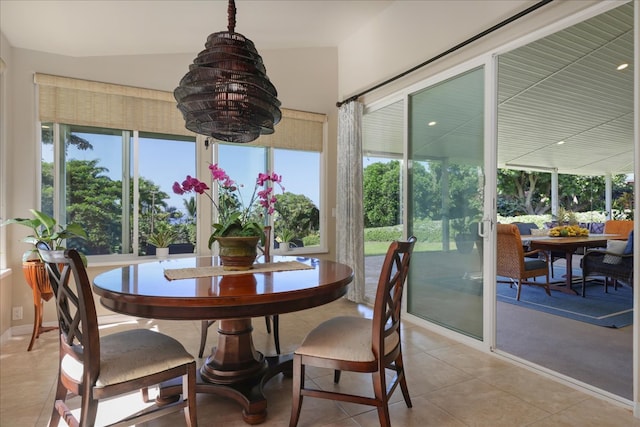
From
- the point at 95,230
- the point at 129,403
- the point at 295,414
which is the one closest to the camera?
the point at 295,414

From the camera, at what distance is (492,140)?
9.17 feet

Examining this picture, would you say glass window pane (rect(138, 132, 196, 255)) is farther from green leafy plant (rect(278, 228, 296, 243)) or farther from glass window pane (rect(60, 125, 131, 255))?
green leafy plant (rect(278, 228, 296, 243))

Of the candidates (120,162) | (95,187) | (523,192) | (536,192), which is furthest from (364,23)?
(536,192)

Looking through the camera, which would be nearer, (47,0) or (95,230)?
(47,0)

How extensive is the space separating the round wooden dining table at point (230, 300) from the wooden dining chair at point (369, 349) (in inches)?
9.0

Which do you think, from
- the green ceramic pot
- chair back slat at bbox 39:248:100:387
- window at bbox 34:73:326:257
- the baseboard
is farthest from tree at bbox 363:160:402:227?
chair back slat at bbox 39:248:100:387

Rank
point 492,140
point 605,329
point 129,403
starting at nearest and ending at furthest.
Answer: point 129,403 → point 492,140 → point 605,329

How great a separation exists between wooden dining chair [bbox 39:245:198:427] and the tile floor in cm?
43

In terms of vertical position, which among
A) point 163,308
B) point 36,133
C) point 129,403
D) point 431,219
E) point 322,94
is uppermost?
point 322,94

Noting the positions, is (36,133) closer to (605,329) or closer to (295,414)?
(295,414)

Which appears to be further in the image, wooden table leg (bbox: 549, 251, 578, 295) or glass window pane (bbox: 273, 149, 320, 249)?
wooden table leg (bbox: 549, 251, 578, 295)

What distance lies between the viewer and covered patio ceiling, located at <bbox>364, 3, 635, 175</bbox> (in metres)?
3.17

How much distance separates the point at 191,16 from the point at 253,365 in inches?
124

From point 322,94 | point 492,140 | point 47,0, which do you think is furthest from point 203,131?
point 322,94
